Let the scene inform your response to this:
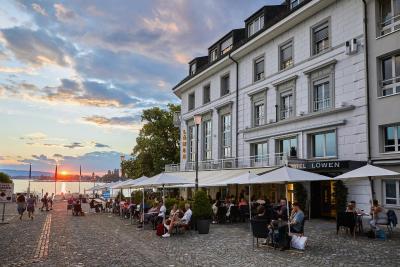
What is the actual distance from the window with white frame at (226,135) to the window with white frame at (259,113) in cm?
382

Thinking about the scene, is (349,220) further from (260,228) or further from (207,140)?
(207,140)

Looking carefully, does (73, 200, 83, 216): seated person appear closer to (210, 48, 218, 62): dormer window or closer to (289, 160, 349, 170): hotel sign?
(289, 160, 349, 170): hotel sign

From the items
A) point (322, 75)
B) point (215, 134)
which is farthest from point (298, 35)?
point (215, 134)

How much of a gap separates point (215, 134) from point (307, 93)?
517 inches

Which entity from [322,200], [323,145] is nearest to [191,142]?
[323,145]

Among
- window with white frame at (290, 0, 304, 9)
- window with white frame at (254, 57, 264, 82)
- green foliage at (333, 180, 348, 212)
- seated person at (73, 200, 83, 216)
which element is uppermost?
window with white frame at (290, 0, 304, 9)

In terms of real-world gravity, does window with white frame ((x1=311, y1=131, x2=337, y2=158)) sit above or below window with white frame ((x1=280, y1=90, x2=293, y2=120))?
below

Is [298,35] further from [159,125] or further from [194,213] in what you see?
[159,125]

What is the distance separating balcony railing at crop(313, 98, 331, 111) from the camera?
76.2 feet

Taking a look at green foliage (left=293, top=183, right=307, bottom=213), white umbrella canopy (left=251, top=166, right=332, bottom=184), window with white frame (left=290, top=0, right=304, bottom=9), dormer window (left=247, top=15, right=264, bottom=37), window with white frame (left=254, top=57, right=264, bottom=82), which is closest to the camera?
white umbrella canopy (left=251, top=166, right=332, bottom=184)

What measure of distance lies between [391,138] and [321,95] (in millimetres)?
5444

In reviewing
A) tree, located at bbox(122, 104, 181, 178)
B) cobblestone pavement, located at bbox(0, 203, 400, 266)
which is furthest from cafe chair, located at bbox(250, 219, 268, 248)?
tree, located at bbox(122, 104, 181, 178)

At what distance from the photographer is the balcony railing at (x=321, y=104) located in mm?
23223

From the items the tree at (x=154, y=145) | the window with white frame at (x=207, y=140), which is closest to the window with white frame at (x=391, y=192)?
the window with white frame at (x=207, y=140)
